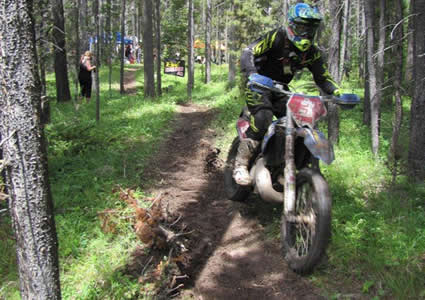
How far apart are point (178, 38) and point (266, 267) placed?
1240 inches

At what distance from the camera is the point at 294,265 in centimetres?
376

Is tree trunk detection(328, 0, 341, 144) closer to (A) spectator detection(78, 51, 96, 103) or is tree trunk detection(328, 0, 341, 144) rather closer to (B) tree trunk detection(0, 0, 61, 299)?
(B) tree trunk detection(0, 0, 61, 299)

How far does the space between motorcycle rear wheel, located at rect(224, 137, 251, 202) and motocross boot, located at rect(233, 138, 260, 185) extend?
0.95ft

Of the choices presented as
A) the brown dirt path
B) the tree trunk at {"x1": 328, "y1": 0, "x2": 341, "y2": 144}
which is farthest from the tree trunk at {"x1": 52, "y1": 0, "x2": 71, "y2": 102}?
the tree trunk at {"x1": 328, "y1": 0, "x2": 341, "y2": 144}

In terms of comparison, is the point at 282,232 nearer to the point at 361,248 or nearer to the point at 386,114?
the point at 361,248

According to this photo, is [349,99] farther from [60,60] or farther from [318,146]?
[60,60]

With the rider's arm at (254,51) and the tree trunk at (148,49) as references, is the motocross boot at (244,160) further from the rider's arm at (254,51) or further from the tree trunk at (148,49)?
the tree trunk at (148,49)

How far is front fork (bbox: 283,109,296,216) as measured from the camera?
381cm

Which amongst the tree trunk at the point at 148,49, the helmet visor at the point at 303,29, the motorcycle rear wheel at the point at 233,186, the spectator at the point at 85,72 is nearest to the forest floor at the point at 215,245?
the motorcycle rear wheel at the point at 233,186

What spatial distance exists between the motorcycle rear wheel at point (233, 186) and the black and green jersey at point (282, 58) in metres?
1.40

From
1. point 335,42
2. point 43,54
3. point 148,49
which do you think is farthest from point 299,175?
point 148,49

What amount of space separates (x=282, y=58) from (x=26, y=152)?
3.30 m

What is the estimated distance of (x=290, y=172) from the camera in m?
3.85

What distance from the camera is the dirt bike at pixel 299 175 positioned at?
3.47 m
